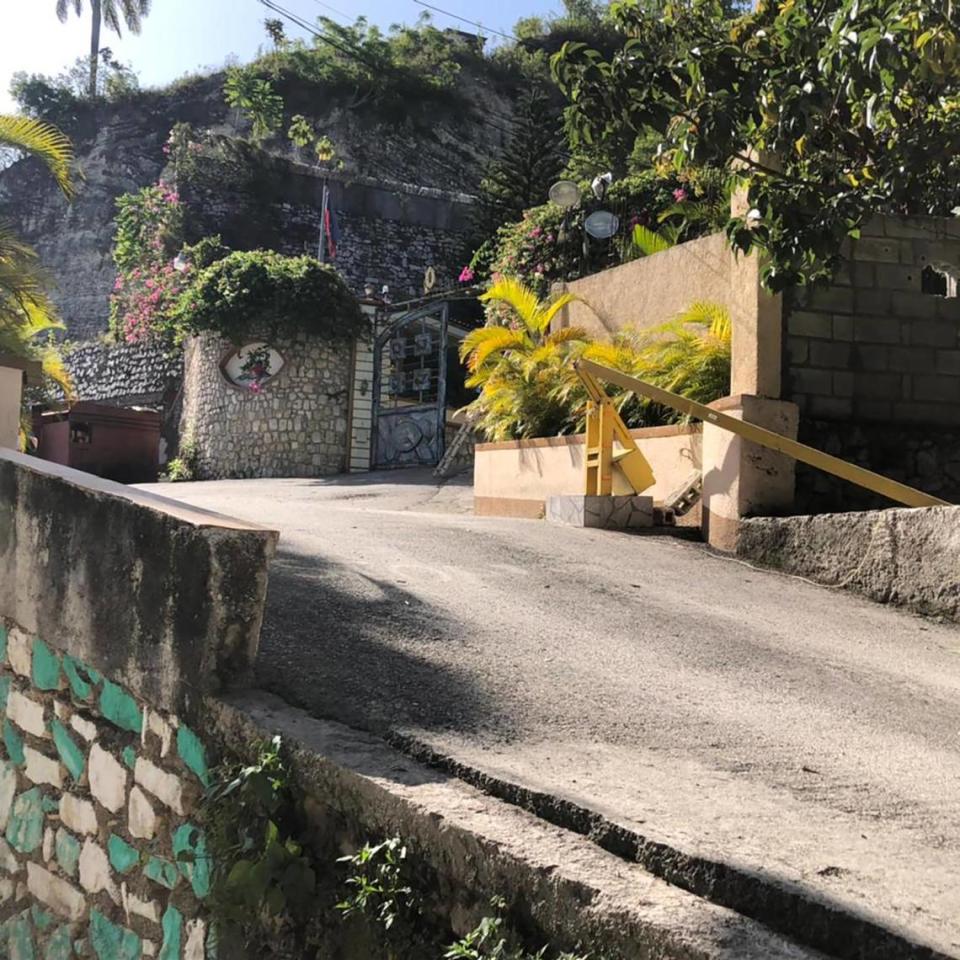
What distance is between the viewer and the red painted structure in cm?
1902

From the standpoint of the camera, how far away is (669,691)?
3.57m

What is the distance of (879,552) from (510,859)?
4782mm

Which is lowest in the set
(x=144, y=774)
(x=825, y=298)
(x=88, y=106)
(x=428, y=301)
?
(x=144, y=774)

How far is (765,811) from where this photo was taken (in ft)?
7.86

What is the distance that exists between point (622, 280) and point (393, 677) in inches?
306

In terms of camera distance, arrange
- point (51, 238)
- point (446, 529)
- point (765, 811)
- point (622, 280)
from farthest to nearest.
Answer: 1. point (51, 238)
2. point (622, 280)
3. point (446, 529)
4. point (765, 811)

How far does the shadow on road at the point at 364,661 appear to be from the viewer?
296 cm

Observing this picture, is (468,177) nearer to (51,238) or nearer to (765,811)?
(51,238)

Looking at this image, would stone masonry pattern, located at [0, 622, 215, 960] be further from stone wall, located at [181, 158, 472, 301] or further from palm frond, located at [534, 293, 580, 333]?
stone wall, located at [181, 158, 472, 301]

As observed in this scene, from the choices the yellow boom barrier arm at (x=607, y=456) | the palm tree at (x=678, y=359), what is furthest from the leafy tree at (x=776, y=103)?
the yellow boom barrier arm at (x=607, y=456)

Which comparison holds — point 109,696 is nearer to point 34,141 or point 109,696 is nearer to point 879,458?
point 879,458

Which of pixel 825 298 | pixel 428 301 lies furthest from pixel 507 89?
pixel 825 298


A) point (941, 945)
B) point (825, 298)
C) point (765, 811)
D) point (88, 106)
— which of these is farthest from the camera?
point (88, 106)

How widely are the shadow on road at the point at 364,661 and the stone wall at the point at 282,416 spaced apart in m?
15.4
